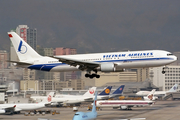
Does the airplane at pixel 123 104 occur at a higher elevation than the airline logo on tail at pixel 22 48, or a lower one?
lower

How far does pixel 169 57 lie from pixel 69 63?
63.5 feet

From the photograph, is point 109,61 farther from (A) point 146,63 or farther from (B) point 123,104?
(B) point 123,104

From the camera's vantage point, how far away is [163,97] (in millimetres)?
174875

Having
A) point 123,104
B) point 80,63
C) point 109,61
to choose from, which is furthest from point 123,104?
point 80,63

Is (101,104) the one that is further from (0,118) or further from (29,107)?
(0,118)

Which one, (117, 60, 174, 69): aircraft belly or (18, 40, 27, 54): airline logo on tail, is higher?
(18, 40, 27, 54): airline logo on tail

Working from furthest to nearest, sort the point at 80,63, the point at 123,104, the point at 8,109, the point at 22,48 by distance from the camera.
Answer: the point at 123,104 < the point at 8,109 < the point at 22,48 < the point at 80,63

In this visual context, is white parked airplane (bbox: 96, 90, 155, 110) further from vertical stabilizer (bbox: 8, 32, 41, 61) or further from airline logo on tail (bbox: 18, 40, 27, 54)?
airline logo on tail (bbox: 18, 40, 27, 54)

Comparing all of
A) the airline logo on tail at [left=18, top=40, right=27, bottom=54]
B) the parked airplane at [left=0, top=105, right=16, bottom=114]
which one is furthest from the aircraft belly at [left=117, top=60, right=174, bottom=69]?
the parked airplane at [left=0, top=105, right=16, bottom=114]

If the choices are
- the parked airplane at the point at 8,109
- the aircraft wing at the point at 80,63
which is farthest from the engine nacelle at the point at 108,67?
the parked airplane at the point at 8,109

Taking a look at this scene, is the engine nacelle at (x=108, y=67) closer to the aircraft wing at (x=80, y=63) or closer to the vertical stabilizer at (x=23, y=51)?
the aircraft wing at (x=80, y=63)

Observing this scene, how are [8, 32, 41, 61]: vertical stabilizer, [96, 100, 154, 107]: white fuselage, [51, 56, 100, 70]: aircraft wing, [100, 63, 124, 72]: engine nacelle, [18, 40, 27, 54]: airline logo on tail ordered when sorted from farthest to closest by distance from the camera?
[96, 100, 154, 107]: white fuselage, [18, 40, 27, 54]: airline logo on tail, [8, 32, 41, 61]: vertical stabilizer, [51, 56, 100, 70]: aircraft wing, [100, 63, 124, 72]: engine nacelle

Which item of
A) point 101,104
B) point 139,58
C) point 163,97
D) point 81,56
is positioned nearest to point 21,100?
point 101,104

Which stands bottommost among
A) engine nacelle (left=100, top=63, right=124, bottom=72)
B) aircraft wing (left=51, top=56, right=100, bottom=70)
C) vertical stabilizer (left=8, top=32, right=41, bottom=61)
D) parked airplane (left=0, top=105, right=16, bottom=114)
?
parked airplane (left=0, top=105, right=16, bottom=114)
